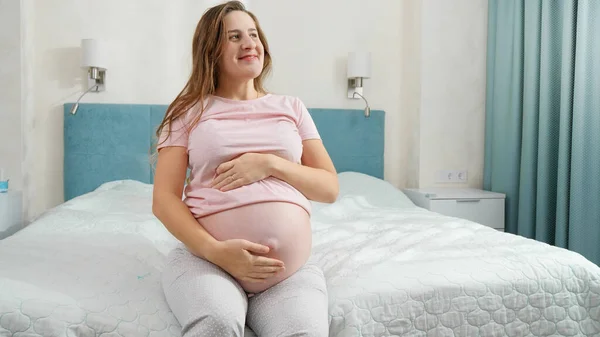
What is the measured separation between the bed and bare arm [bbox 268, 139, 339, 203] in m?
0.24

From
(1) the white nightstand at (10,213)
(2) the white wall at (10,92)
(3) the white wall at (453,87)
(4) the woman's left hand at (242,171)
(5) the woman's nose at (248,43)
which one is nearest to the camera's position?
(4) the woman's left hand at (242,171)

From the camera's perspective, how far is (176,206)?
3.93 feet

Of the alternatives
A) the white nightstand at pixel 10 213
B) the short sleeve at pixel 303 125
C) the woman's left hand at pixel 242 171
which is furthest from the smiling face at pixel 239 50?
the white nightstand at pixel 10 213

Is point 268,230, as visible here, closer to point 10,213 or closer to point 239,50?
point 239,50

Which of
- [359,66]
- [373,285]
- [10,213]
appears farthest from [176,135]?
[359,66]

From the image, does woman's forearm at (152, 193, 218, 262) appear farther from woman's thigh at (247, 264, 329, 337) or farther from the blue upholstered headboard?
the blue upholstered headboard

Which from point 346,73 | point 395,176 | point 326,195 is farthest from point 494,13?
point 326,195

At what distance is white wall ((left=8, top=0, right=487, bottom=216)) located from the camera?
2.94 metres

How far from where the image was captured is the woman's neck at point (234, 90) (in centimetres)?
138

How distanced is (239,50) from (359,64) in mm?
1921

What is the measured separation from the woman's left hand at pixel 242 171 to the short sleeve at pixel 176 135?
0.46ft

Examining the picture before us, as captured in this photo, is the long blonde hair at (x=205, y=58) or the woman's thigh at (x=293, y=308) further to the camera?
the long blonde hair at (x=205, y=58)

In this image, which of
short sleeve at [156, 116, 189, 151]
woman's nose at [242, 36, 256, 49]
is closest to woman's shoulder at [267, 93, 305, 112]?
woman's nose at [242, 36, 256, 49]

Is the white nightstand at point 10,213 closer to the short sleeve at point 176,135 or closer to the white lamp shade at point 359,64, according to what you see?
the short sleeve at point 176,135
